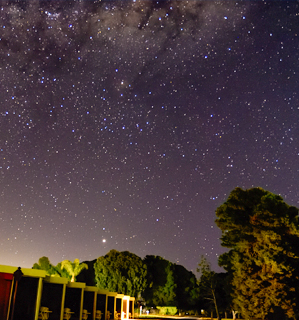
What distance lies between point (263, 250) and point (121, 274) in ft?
71.7

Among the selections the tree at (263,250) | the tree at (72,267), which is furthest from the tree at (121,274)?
the tree at (263,250)

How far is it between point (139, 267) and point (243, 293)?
1961 centimetres

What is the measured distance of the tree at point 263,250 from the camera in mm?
22938

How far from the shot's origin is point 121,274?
4050 centimetres

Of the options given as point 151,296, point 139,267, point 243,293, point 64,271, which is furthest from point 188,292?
point 243,293

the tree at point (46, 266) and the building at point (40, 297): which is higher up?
the tree at point (46, 266)

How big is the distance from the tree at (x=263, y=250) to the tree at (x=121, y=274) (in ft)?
56.1

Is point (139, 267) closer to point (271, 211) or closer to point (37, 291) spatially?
point (271, 211)

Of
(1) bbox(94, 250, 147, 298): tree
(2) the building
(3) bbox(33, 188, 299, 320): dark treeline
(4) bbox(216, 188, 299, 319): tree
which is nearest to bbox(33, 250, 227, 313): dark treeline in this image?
(1) bbox(94, 250, 147, 298): tree

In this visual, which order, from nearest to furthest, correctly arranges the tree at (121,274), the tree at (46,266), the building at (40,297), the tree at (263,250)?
the building at (40,297) → the tree at (263,250) → the tree at (121,274) → the tree at (46,266)

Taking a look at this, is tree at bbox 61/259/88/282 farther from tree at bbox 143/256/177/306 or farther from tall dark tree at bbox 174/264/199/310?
tall dark tree at bbox 174/264/199/310

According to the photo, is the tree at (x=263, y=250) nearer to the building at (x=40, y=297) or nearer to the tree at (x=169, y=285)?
the building at (x=40, y=297)

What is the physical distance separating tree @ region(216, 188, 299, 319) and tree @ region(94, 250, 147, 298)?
17.1 m

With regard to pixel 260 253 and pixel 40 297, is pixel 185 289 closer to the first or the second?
pixel 260 253
